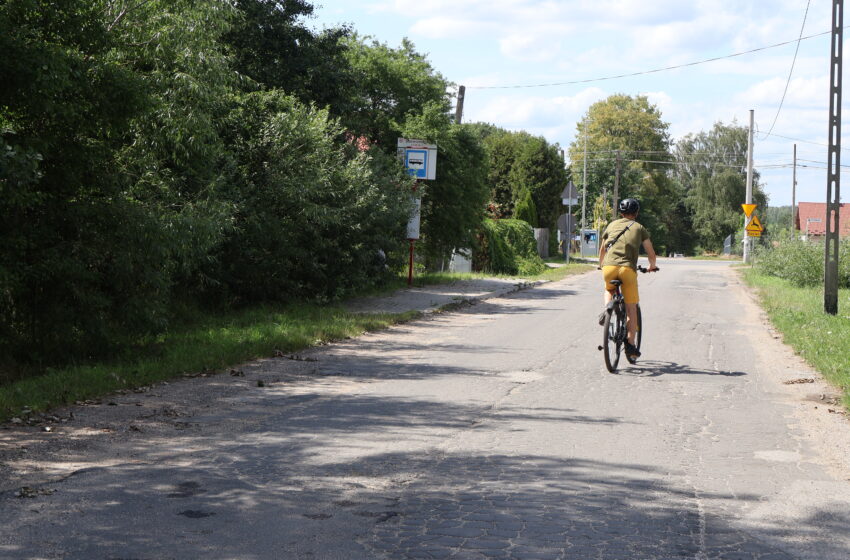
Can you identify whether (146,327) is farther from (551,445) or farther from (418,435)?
(551,445)

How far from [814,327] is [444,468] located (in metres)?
11.5

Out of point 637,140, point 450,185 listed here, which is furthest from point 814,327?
point 637,140

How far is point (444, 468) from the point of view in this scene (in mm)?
6293

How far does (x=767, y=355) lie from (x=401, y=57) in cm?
1742

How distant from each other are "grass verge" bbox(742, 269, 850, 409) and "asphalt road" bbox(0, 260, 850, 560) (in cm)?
48

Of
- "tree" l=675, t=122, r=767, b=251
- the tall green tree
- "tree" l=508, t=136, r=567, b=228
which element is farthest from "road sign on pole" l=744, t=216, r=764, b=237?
"tree" l=675, t=122, r=767, b=251

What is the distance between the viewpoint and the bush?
3559cm

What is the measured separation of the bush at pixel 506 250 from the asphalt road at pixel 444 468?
78.8 ft

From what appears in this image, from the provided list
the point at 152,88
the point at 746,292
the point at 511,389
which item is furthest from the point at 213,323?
the point at 746,292

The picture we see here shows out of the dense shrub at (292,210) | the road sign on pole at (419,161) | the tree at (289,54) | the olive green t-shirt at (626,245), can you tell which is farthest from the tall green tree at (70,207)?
the road sign on pole at (419,161)

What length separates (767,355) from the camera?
516 inches

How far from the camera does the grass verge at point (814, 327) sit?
1118cm

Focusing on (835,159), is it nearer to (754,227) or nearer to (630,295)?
(630,295)

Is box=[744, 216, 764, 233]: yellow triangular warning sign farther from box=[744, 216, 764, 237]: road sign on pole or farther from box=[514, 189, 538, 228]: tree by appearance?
box=[514, 189, 538, 228]: tree
